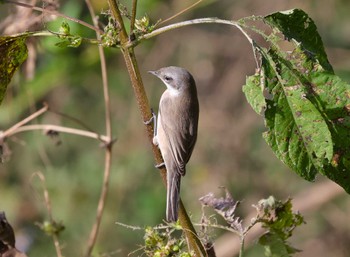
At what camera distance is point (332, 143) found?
87.3 inches

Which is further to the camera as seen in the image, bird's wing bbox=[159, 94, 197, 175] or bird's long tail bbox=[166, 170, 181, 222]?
bird's wing bbox=[159, 94, 197, 175]

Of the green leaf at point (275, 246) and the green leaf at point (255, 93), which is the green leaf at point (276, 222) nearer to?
the green leaf at point (275, 246)

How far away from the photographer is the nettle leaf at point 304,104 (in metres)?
2.21

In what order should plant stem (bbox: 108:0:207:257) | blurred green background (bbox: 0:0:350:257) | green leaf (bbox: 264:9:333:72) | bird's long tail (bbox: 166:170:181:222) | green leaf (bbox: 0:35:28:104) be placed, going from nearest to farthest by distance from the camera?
plant stem (bbox: 108:0:207:257) → green leaf (bbox: 264:9:333:72) → green leaf (bbox: 0:35:28:104) → bird's long tail (bbox: 166:170:181:222) → blurred green background (bbox: 0:0:350:257)

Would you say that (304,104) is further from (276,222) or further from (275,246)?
(275,246)

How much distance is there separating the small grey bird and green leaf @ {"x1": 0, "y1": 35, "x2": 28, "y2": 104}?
0.88 meters

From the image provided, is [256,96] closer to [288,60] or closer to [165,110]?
[288,60]

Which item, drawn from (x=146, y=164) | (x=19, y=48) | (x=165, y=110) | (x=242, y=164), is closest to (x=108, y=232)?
(x=146, y=164)

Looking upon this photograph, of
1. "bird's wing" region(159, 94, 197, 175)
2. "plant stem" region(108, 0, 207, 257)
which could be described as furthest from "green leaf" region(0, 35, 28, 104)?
"bird's wing" region(159, 94, 197, 175)

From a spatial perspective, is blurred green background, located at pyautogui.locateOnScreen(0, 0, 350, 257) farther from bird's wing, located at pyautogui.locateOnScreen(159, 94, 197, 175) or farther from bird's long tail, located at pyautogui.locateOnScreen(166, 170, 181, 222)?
bird's long tail, located at pyautogui.locateOnScreen(166, 170, 181, 222)

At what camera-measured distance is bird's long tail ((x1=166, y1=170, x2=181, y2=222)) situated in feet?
9.12

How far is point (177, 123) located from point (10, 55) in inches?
49.8

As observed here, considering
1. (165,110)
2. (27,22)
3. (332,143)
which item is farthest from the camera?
(165,110)

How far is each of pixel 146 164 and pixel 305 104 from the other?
521cm
